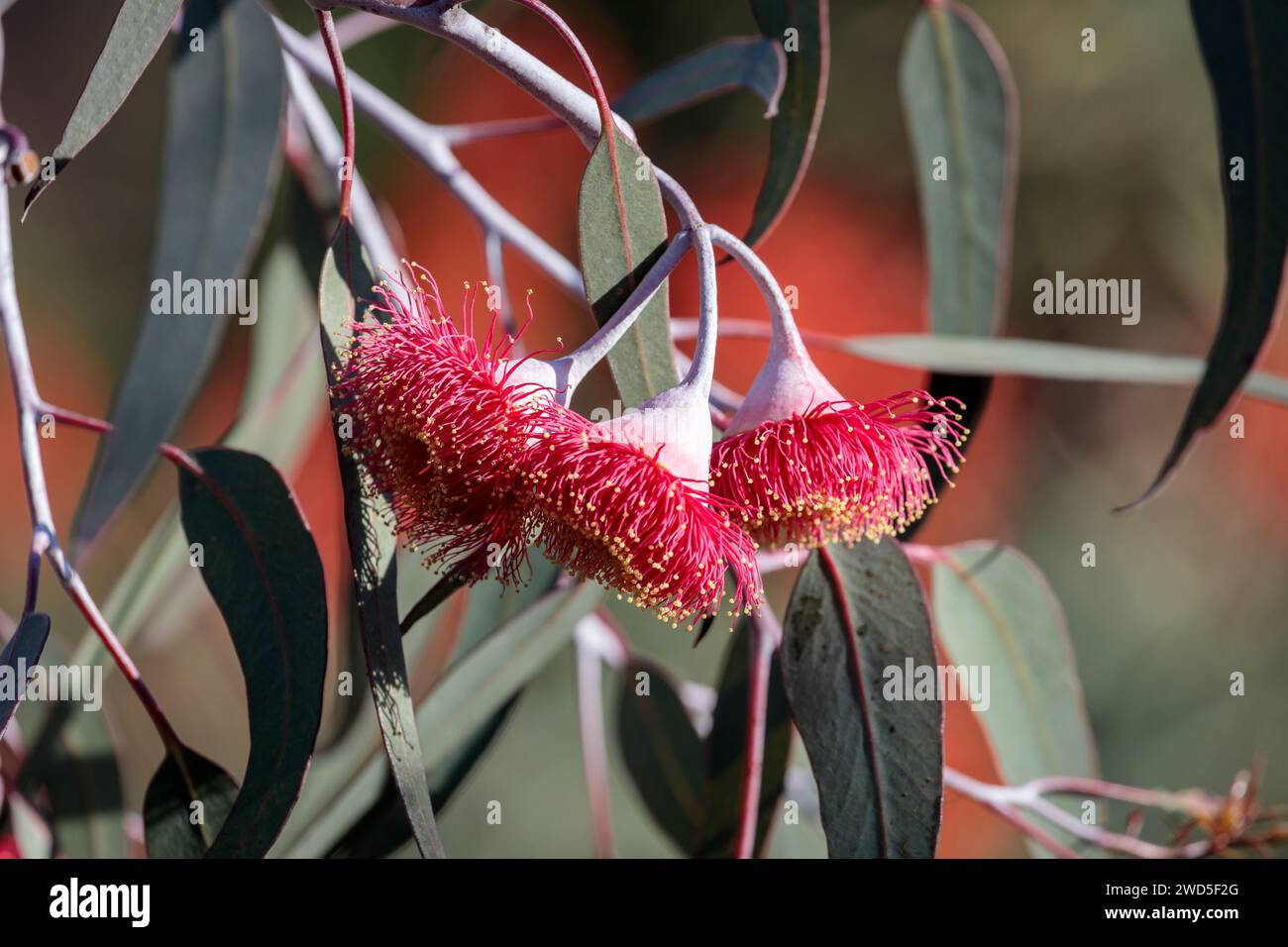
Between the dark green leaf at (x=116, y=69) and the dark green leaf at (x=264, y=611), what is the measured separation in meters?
0.21

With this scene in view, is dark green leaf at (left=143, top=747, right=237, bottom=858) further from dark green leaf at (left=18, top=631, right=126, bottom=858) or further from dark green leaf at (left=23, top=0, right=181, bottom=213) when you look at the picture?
dark green leaf at (left=23, top=0, right=181, bottom=213)

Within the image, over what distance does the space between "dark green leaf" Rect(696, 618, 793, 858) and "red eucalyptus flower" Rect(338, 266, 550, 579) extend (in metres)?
0.43

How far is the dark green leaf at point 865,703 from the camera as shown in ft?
2.17

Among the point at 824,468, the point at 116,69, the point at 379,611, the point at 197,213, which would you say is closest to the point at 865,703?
the point at 824,468

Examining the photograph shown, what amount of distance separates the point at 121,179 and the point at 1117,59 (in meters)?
2.31

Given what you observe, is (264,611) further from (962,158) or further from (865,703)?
(962,158)

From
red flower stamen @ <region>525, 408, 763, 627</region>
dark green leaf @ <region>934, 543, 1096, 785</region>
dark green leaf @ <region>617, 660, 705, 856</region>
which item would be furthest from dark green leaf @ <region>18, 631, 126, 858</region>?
dark green leaf @ <region>934, 543, 1096, 785</region>

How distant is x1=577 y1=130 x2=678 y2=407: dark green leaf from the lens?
575 mm

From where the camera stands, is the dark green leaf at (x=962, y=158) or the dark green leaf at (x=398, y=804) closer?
the dark green leaf at (x=398, y=804)

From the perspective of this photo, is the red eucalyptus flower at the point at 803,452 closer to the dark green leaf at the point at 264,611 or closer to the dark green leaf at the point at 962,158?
the dark green leaf at the point at 264,611

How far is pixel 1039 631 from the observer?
Result: 3.38 feet

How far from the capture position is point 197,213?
94cm

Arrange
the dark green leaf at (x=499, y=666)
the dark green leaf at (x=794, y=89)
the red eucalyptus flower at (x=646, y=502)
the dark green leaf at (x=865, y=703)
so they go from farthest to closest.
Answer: the dark green leaf at (x=499, y=666) → the dark green leaf at (x=794, y=89) → the dark green leaf at (x=865, y=703) → the red eucalyptus flower at (x=646, y=502)

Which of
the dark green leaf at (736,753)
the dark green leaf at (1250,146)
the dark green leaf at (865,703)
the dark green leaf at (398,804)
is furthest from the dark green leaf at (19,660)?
the dark green leaf at (1250,146)
